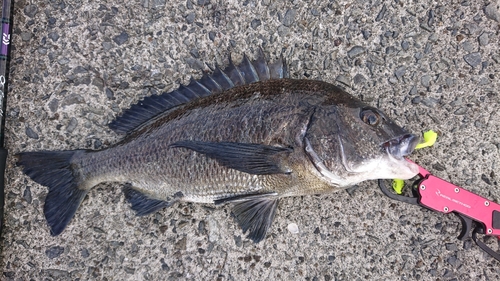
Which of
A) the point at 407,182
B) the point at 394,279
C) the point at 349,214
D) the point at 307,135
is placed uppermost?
the point at 307,135

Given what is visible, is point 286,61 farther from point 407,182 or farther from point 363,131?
point 407,182

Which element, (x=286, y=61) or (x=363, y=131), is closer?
(x=363, y=131)

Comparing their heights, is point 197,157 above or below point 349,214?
above

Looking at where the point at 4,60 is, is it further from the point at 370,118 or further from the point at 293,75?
the point at 370,118

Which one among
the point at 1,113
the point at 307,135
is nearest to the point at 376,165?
the point at 307,135

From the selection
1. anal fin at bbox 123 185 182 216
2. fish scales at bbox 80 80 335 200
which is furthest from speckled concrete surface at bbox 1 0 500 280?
fish scales at bbox 80 80 335 200

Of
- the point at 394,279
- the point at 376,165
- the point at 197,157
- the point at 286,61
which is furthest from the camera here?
the point at 286,61

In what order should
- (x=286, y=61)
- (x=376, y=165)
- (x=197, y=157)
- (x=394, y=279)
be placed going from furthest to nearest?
(x=286, y=61) < (x=394, y=279) < (x=197, y=157) < (x=376, y=165)

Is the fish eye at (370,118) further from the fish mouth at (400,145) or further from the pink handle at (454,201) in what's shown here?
the pink handle at (454,201)

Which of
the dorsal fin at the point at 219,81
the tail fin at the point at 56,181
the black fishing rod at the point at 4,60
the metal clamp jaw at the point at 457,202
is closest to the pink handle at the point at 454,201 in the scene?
the metal clamp jaw at the point at 457,202
